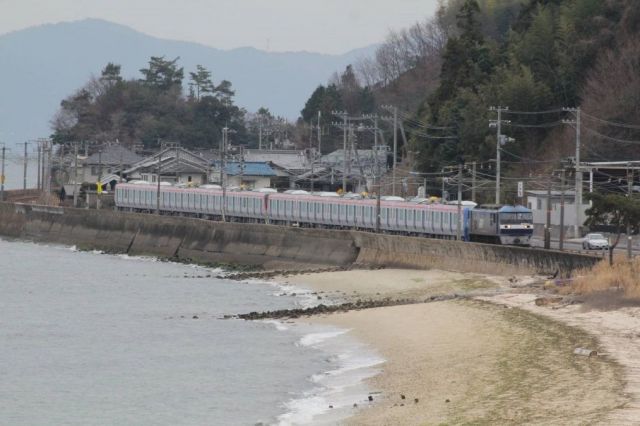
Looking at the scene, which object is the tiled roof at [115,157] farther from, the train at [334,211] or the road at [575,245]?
the road at [575,245]

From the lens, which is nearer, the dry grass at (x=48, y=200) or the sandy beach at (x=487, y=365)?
the sandy beach at (x=487, y=365)

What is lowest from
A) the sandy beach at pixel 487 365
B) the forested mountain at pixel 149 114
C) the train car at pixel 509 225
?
the sandy beach at pixel 487 365

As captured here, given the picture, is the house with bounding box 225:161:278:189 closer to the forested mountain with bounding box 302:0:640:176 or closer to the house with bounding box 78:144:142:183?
the house with bounding box 78:144:142:183

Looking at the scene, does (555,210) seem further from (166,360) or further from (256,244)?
(166,360)

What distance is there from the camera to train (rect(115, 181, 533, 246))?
57.8 metres

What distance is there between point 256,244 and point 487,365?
4324cm

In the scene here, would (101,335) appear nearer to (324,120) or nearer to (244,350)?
(244,350)

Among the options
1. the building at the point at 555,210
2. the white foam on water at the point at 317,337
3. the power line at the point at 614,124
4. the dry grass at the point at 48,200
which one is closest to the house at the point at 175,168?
the dry grass at the point at 48,200

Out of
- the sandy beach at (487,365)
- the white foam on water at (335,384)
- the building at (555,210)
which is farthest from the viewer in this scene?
the building at (555,210)

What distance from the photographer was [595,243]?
56.6m

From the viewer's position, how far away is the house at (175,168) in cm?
11550

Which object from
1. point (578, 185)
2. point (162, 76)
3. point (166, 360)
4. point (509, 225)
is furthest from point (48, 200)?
point (166, 360)

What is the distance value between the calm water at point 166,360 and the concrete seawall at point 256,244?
6.24 metres

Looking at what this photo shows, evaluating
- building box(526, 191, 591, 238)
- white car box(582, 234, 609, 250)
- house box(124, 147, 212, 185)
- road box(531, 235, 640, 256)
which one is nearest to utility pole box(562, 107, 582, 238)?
building box(526, 191, 591, 238)
